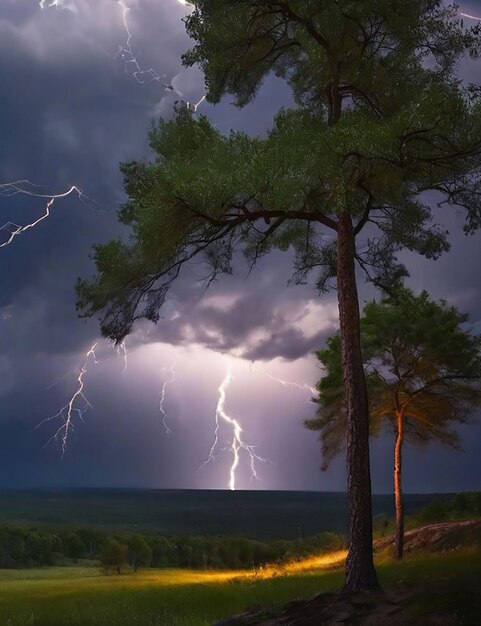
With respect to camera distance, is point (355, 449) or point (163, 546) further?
point (163, 546)

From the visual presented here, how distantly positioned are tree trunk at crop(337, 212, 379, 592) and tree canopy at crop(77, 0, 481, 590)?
0.05ft

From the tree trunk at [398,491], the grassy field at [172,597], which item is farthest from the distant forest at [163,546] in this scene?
the tree trunk at [398,491]

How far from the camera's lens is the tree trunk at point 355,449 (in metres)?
8.82

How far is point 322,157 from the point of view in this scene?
362 inches

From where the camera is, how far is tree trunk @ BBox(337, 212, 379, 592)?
882cm

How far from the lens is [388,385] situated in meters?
18.2

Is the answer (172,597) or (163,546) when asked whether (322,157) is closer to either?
(172,597)

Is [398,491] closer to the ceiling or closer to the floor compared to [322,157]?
closer to the floor

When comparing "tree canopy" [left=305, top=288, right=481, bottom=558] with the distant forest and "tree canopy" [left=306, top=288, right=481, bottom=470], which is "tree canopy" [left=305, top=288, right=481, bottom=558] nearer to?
"tree canopy" [left=306, top=288, right=481, bottom=470]

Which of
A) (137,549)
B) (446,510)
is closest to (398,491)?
(137,549)

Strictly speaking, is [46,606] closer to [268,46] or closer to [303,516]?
[268,46]

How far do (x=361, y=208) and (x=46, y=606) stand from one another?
355 inches

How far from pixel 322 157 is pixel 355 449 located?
13.3 feet

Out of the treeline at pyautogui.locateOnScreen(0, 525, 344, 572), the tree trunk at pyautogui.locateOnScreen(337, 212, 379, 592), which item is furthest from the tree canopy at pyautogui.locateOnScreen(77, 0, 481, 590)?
the treeline at pyautogui.locateOnScreen(0, 525, 344, 572)
